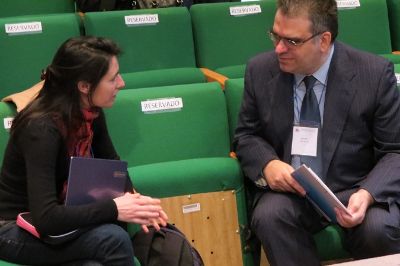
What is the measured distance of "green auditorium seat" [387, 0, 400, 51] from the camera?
2.88 m

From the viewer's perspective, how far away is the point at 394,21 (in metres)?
2.90

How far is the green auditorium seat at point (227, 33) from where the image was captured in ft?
8.59

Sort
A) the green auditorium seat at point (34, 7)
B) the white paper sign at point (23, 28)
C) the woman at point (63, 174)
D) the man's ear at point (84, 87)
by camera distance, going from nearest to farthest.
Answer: the woman at point (63, 174)
the man's ear at point (84, 87)
the white paper sign at point (23, 28)
the green auditorium seat at point (34, 7)

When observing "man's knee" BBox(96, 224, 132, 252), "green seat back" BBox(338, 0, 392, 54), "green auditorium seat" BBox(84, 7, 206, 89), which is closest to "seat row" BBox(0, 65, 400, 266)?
"man's knee" BBox(96, 224, 132, 252)

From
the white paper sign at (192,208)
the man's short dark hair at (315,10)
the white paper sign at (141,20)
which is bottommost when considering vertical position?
the white paper sign at (192,208)

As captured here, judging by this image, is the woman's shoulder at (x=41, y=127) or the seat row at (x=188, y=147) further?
the seat row at (x=188, y=147)

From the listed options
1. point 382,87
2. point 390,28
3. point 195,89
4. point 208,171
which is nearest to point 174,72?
point 195,89

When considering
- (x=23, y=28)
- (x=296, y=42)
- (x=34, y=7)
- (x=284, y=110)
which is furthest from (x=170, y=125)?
(x=34, y=7)

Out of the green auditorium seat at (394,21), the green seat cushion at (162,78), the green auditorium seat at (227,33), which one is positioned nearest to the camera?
the green seat cushion at (162,78)

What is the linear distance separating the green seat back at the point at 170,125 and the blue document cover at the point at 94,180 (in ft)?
1.31

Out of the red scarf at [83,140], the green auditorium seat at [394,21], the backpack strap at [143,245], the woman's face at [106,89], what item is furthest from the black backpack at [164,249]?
the green auditorium seat at [394,21]

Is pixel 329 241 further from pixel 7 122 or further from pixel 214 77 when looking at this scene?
pixel 7 122

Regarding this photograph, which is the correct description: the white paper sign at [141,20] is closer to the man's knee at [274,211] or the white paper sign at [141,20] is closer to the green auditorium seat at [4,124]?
the green auditorium seat at [4,124]

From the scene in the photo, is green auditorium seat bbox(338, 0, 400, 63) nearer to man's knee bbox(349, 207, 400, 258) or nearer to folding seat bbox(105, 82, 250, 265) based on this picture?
folding seat bbox(105, 82, 250, 265)
